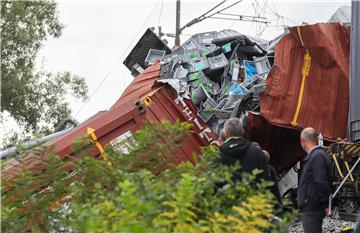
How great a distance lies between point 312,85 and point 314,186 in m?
4.73

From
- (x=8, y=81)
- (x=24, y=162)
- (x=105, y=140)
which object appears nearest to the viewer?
(x=24, y=162)

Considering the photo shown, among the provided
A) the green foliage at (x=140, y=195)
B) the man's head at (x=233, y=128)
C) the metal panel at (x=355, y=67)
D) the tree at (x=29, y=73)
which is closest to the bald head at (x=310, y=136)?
the man's head at (x=233, y=128)

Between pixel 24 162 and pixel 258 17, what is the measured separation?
22.3m

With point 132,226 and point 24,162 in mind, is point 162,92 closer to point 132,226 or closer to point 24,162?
point 24,162

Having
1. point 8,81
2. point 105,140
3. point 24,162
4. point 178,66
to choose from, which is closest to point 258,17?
point 8,81

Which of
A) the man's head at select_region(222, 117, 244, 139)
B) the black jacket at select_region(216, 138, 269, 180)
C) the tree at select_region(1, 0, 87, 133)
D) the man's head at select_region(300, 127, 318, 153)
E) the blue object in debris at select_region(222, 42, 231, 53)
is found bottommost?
the man's head at select_region(300, 127, 318, 153)

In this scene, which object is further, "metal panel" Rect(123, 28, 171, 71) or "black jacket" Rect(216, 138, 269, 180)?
"metal panel" Rect(123, 28, 171, 71)

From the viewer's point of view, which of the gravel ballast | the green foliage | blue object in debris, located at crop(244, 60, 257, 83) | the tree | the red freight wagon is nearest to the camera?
the green foliage

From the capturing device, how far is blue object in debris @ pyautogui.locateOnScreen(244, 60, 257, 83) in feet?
39.6

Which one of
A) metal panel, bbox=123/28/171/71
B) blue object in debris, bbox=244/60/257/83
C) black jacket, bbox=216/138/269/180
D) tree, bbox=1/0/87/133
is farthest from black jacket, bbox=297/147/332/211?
tree, bbox=1/0/87/133

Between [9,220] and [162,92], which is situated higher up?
[162,92]

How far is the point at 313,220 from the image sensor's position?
7152 millimetres

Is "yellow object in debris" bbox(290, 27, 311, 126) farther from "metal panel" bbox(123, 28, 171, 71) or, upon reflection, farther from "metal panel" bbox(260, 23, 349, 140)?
"metal panel" bbox(123, 28, 171, 71)

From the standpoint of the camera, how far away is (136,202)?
368 centimetres
